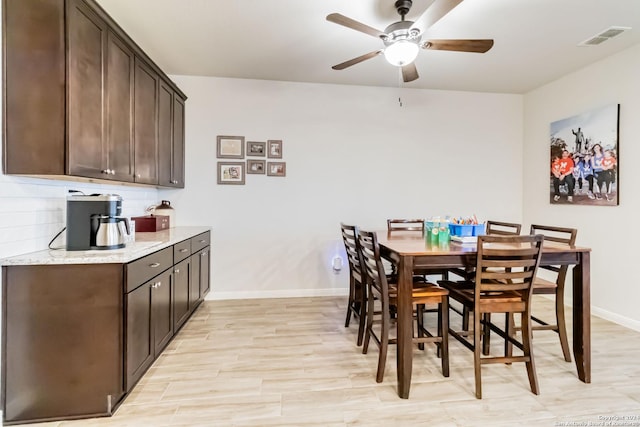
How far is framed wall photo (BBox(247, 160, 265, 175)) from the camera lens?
152 inches

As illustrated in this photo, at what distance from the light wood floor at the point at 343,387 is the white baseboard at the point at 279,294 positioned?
0.96m

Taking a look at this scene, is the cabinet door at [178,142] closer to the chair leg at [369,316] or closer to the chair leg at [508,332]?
the chair leg at [369,316]

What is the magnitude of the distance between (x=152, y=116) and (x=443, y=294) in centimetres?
283

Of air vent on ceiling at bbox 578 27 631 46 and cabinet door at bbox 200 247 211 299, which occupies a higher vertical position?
air vent on ceiling at bbox 578 27 631 46

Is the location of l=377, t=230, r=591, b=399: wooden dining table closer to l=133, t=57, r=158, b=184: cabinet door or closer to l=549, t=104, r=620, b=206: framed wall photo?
l=549, t=104, r=620, b=206: framed wall photo

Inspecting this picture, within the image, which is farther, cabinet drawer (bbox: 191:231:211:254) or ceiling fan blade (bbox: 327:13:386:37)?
cabinet drawer (bbox: 191:231:211:254)

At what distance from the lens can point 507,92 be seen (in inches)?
169

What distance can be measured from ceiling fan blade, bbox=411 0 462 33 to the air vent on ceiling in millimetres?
1891

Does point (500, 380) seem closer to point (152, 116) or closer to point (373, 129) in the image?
point (373, 129)

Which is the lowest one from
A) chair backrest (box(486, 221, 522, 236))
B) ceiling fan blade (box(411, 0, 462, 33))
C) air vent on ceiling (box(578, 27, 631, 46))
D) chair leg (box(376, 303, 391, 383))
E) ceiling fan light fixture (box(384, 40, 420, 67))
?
chair leg (box(376, 303, 391, 383))

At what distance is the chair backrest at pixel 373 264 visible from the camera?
82.9 inches

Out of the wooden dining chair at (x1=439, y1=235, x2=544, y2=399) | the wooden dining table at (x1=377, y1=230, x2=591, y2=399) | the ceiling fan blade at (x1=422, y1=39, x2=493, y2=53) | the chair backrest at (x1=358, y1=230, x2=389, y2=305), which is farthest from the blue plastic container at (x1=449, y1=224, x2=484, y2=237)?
the ceiling fan blade at (x1=422, y1=39, x2=493, y2=53)

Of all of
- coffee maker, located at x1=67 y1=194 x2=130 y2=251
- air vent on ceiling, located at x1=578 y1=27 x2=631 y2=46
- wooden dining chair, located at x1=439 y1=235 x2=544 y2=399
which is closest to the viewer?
wooden dining chair, located at x1=439 y1=235 x2=544 y2=399

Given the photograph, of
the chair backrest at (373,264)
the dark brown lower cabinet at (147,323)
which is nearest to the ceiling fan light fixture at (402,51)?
the chair backrest at (373,264)
